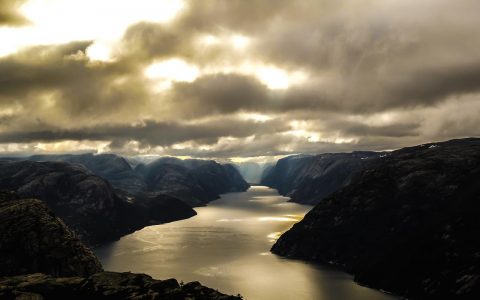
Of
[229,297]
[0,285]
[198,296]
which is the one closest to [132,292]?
[198,296]

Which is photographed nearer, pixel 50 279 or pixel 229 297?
pixel 229 297

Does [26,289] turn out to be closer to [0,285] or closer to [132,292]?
[0,285]

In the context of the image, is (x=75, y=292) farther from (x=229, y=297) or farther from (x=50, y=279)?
(x=229, y=297)

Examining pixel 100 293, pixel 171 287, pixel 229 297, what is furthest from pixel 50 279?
pixel 229 297

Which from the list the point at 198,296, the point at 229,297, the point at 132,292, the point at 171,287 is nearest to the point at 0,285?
the point at 132,292
